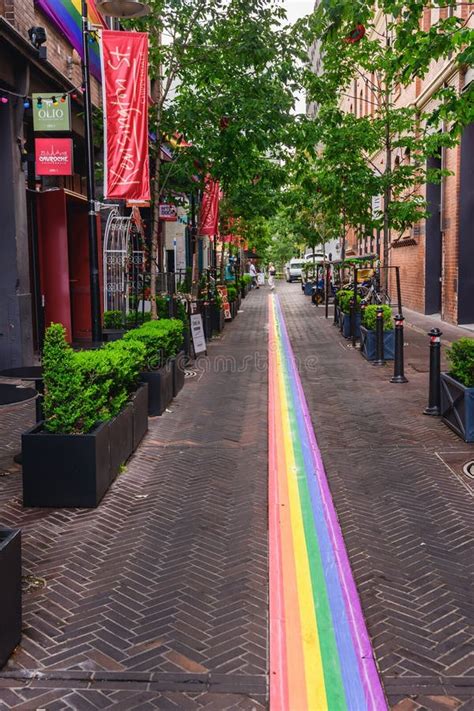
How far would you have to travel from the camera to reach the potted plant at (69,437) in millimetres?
6410

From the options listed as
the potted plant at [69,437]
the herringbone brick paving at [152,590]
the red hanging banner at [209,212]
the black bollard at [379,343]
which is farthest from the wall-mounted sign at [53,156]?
the potted plant at [69,437]

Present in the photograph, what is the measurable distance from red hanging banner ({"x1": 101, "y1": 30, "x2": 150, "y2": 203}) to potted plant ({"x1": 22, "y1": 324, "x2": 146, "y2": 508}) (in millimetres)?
5497

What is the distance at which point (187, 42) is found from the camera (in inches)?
578

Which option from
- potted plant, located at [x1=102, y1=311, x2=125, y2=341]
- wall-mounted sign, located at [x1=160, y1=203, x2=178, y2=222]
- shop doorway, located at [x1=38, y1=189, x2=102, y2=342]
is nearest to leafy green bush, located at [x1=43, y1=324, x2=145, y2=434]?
potted plant, located at [x1=102, y1=311, x2=125, y2=341]

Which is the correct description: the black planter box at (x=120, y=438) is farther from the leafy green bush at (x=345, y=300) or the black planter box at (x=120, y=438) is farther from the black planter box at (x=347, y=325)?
the leafy green bush at (x=345, y=300)

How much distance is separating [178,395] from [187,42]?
7157 millimetres

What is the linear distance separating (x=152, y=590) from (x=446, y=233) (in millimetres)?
19764

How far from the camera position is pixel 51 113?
14.0 meters

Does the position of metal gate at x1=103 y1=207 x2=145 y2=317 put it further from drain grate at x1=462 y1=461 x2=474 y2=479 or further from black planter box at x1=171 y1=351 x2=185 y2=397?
drain grate at x1=462 y1=461 x2=474 y2=479

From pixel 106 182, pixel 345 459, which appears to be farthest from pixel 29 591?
pixel 106 182

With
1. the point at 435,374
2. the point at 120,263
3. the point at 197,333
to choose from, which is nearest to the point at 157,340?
the point at 435,374

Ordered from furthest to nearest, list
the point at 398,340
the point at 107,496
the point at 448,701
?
the point at 398,340 → the point at 107,496 → the point at 448,701

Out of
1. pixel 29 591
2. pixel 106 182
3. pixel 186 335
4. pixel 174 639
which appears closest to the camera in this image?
pixel 174 639

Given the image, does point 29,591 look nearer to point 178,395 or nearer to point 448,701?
point 448,701
